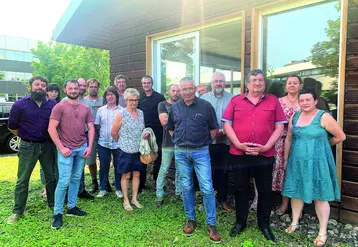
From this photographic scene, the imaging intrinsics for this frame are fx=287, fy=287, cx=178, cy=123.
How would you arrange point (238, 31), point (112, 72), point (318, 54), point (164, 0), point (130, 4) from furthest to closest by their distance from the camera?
point (112, 72), point (130, 4), point (164, 0), point (238, 31), point (318, 54)

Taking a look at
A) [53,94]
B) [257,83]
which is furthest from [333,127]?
[53,94]

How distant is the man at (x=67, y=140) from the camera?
11.1 feet

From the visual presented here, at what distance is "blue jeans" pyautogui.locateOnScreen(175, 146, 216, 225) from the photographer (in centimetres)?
308

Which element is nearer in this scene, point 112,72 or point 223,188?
point 223,188

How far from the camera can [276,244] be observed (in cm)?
297

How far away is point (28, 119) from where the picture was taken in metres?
3.50

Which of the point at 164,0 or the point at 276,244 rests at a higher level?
the point at 164,0

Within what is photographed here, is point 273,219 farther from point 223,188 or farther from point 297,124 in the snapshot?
point 297,124

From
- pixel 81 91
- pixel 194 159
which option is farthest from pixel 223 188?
pixel 81 91

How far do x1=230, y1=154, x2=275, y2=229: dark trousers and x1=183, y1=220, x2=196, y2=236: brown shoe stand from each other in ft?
1.66

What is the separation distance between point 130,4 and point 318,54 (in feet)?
12.7

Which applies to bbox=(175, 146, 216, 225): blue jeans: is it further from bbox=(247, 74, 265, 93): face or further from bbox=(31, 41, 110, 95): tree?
bbox=(31, 41, 110, 95): tree

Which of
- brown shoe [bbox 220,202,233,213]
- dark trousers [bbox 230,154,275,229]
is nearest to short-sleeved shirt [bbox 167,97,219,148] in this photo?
dark trousers [bbox 230,154,275,229]

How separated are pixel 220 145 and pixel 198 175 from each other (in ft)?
2.95
